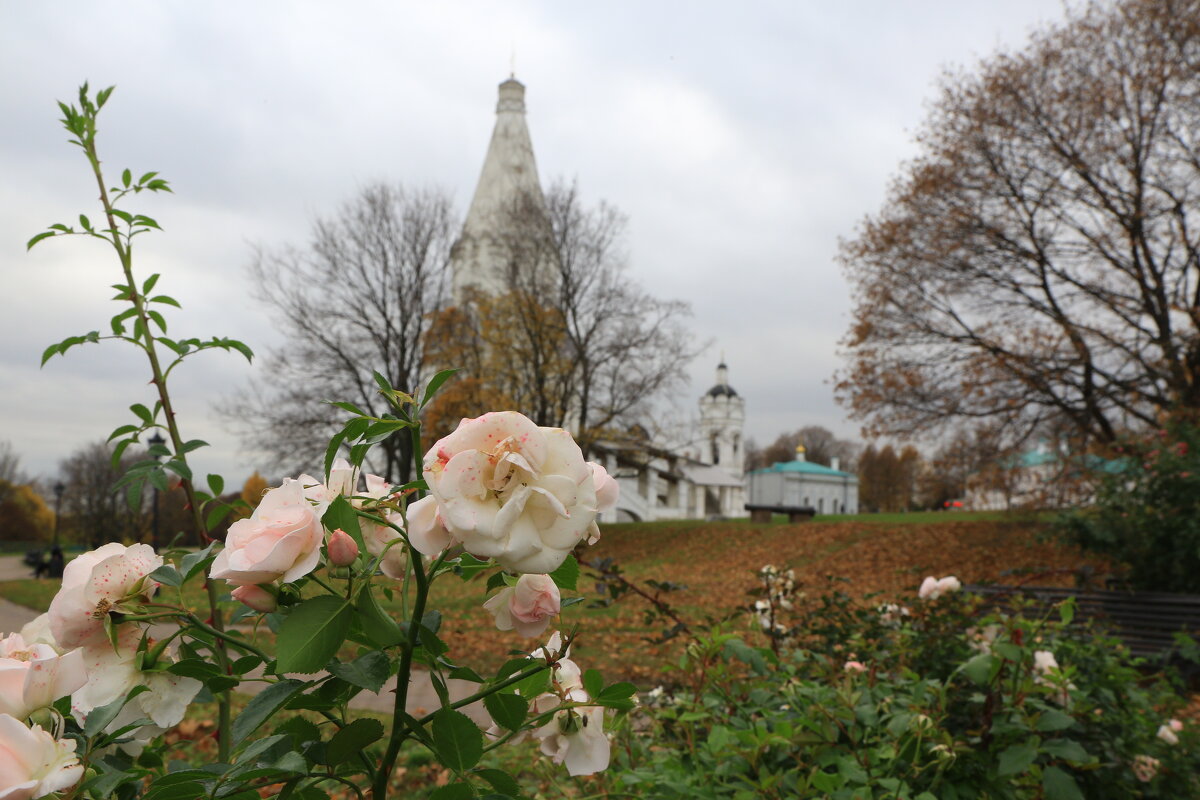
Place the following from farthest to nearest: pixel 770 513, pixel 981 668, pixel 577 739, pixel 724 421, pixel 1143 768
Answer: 1. pixel 724 421
2. pixel 770 513
3. pixel 1143 768
4. pixel 981 668
5. pixel 577 739

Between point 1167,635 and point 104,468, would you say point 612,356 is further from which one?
point 104,468

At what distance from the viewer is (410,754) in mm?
4613

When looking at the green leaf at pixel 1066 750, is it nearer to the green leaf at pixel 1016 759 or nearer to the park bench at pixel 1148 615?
the green leaf at pixel 1016 759

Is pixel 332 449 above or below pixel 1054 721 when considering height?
above

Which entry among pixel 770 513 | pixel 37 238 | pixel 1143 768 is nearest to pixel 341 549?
pixel 37 238

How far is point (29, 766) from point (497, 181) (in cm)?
3383

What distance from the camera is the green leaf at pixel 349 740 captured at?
0.87 meters

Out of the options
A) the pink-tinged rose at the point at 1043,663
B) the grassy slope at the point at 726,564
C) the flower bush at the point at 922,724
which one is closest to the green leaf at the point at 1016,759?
the flower bush at the point at 922,724

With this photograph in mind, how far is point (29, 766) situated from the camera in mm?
756

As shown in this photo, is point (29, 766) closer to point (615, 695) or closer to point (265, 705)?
point (265, 705)

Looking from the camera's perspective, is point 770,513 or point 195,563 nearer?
point 195,563

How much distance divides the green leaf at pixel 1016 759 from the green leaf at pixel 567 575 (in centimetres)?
155

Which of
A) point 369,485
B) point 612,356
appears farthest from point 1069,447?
point 369,485

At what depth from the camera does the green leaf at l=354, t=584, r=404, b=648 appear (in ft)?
2.61
